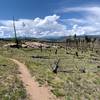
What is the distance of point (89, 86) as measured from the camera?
31.2 metres

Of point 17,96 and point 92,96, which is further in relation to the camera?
point 92,96

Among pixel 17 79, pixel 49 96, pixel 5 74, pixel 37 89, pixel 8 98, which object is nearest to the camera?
pixel 8 98

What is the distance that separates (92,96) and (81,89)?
2.19 meters

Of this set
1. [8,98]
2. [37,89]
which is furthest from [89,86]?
[8,98]

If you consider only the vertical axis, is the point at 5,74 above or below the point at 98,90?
above

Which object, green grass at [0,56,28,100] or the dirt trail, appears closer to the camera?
green grass at [0,56,28,100]

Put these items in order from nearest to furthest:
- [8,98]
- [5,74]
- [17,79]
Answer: [8,98]
[17,79]
[5,74]

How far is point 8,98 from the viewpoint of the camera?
21609mm

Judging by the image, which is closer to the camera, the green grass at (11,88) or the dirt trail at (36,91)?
the green grass at (11,88)

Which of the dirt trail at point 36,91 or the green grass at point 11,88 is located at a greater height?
the green grass at point 11,88

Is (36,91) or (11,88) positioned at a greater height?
(11,88)

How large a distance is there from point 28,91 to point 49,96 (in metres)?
2.12

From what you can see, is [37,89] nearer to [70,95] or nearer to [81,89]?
[70,95]

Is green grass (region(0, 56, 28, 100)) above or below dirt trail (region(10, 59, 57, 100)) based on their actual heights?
above
